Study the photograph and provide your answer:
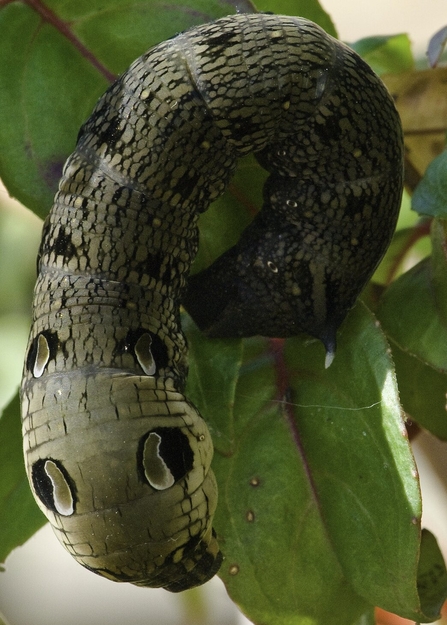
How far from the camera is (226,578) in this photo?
77 centimetres

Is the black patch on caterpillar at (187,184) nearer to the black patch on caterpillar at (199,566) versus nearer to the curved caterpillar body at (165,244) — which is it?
the curved caterpillar body at (165,244)

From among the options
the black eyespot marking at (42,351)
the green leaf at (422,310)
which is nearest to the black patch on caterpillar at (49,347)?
the black eyespot marking at (42,351)

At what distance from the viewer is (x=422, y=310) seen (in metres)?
0.79

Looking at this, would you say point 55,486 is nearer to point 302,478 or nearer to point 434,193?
point 302,478

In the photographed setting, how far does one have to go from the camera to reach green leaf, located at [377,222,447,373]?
2.48ft

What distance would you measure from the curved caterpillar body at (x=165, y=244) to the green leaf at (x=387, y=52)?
37 centimetres

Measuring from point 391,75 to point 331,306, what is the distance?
1.50 feet

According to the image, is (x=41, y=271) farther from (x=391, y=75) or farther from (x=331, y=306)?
(x=391, y=75)

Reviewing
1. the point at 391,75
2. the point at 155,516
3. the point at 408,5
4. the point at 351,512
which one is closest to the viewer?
the point at 155,516

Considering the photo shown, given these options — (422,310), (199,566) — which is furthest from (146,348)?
(422,310)

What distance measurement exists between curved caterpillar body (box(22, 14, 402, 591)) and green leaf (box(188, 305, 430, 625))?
6 centimetres

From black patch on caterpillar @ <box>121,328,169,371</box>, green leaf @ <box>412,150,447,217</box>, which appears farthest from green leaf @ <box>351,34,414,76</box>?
black patch on caterpillar @ <box>121,328,169,371</box>

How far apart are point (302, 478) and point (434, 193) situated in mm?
344

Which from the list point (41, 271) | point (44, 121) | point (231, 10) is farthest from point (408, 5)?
point (41, 271)
